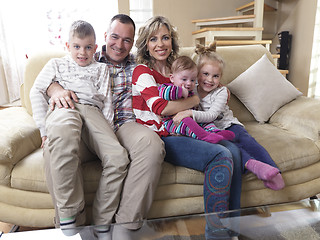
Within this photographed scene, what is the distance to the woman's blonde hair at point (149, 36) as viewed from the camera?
149cm

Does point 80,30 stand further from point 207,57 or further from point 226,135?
point 226,135

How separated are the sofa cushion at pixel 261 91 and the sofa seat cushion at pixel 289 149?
270 millimetres

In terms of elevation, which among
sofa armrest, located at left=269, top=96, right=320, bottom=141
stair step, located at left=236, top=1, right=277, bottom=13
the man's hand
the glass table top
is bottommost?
the glass table top

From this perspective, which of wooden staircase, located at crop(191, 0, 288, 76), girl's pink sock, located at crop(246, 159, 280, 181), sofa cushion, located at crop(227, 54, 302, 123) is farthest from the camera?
wooden staircase, located at crop(191, 0, 288, 76)

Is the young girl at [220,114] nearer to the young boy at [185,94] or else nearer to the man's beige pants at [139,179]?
the young boy at [185,94]

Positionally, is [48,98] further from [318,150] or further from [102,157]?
[318,150]

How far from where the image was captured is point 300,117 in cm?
164

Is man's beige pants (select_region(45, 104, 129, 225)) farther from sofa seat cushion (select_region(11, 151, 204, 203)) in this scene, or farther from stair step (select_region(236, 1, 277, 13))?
stair step (select_region(236, 1, 277, 13))

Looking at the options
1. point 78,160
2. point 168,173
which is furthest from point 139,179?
point 78,160

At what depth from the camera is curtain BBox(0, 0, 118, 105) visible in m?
3.48

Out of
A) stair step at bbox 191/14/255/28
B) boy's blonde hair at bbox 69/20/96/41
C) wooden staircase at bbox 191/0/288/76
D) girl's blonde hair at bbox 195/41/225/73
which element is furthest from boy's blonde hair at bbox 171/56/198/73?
stair step at bbox 191/14/255/28

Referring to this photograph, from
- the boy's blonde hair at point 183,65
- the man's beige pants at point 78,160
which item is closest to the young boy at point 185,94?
the boy's blonde hair at point 183,65

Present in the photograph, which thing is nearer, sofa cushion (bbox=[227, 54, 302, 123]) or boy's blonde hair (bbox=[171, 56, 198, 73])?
boy's blonde hair (bbox=[171, 56, 198, 73])

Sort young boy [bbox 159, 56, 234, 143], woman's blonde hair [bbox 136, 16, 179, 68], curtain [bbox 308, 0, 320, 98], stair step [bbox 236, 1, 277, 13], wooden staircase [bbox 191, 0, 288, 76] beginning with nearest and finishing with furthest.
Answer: young boy [bbox 159, 56, 234, 143] → woman's blonde hair [bbox 136, 16, 179, 68] → wooden staircase [bbox 191, 0, 288, 76] → curtain [bbox 308, 0, 320, 98] → stair step [bbox 236, 1, 277, 13]
